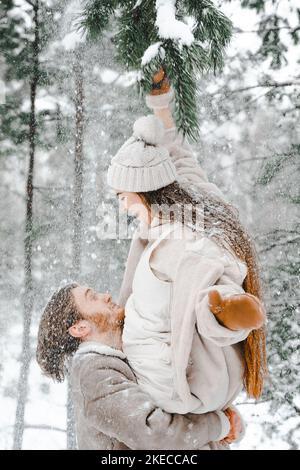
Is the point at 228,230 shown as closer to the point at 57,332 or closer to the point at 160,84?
the point at 160,84

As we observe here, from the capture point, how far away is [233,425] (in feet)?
4.27

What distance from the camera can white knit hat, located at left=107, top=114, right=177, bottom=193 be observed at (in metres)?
1.30

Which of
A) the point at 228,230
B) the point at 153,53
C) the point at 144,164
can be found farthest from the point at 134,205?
the point at 153,53

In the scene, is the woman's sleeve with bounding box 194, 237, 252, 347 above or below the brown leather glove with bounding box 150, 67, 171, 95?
below

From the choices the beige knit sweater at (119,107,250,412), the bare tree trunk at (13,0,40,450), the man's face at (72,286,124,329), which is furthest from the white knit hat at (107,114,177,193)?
the bare tree trunk at (13,0,40,450)

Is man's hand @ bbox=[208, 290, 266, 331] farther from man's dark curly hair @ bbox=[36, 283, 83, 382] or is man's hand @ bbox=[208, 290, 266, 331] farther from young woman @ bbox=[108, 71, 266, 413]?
man's dark curly hair @ bbox=[36, 283, 83, 382]

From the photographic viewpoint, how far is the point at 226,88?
317 centimetres

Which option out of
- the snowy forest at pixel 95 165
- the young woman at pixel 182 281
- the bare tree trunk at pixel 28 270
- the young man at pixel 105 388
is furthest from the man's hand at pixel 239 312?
the bare tree trunk at pixel 28 270

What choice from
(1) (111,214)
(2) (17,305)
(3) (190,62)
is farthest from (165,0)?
(2) (17,305)

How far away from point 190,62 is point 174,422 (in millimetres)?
798

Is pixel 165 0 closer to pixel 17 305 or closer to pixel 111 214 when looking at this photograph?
pixel 111 214

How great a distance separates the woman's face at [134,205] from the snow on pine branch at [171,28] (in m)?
0.37

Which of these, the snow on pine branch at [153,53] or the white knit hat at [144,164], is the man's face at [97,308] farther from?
the snow on pine branch at [153,53]
